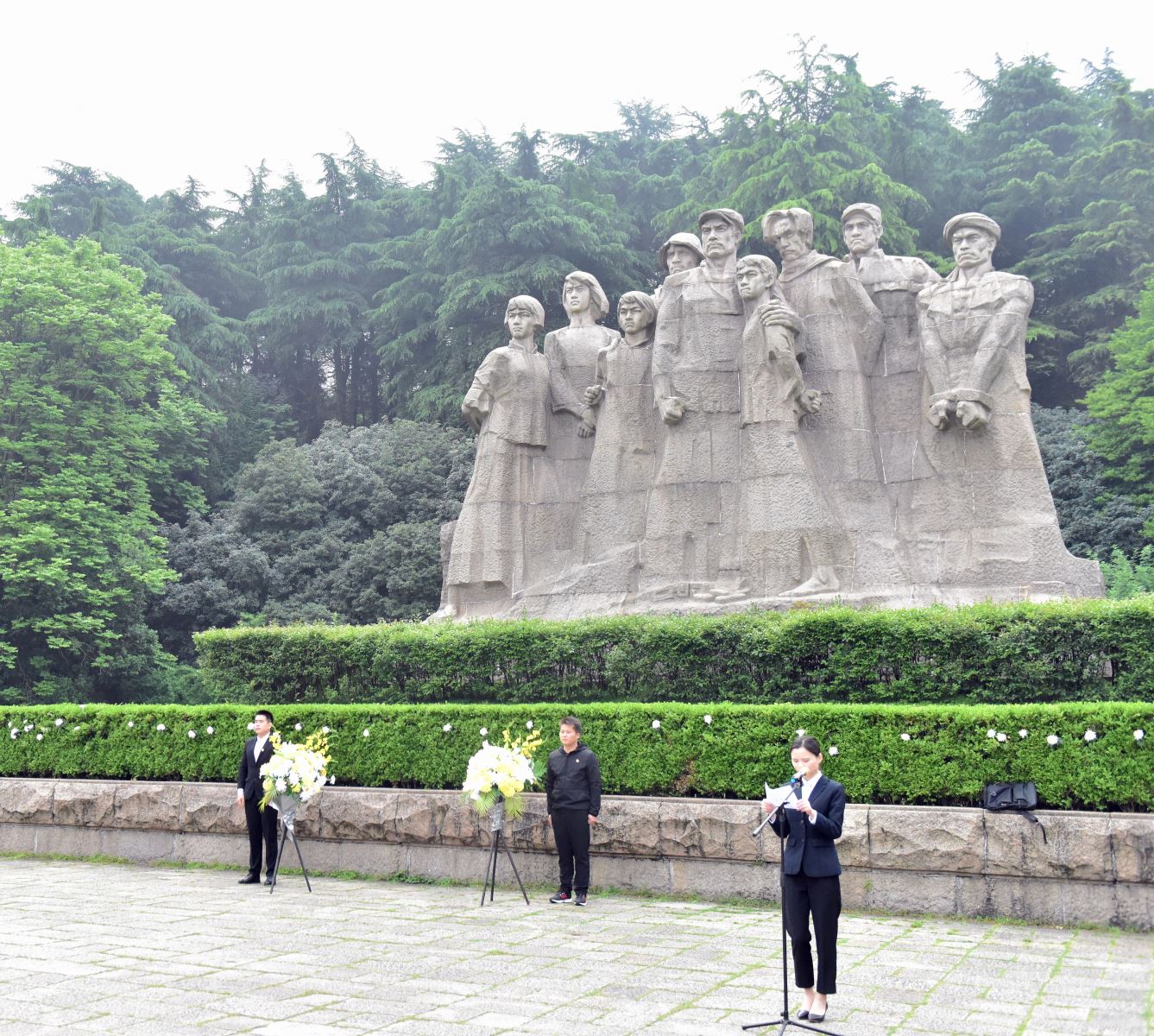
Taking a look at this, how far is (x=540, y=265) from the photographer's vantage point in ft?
87.1

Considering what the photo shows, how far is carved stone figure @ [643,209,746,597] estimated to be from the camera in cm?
1099

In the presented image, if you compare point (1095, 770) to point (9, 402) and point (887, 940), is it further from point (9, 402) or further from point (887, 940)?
point (9, 402)

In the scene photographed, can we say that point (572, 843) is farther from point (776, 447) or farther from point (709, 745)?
point (776, 447)

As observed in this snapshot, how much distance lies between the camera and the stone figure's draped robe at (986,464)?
984 centimetres

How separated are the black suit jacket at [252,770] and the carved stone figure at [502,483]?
4.01m

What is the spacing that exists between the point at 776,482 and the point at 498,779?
4460 mm

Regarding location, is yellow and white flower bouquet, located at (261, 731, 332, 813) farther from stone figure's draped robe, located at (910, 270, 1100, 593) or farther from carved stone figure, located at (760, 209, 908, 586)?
stone figure's draped robe, located at (910, 270, 1100, 593)

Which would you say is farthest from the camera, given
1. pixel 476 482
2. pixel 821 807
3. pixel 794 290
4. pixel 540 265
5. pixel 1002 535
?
pixel 540 265

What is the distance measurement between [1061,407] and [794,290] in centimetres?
1440

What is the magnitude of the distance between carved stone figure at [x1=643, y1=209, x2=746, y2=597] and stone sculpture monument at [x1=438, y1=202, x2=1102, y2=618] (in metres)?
0.02

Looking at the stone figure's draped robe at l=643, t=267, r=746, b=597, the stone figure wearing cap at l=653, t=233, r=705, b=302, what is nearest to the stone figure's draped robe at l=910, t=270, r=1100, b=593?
the stone figure's draped robe at l=643, t=267, r=746, b=597

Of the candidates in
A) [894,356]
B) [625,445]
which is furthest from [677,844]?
[894,356]

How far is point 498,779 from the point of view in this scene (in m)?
7.21

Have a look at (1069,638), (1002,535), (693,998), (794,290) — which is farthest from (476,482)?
(693,998)
